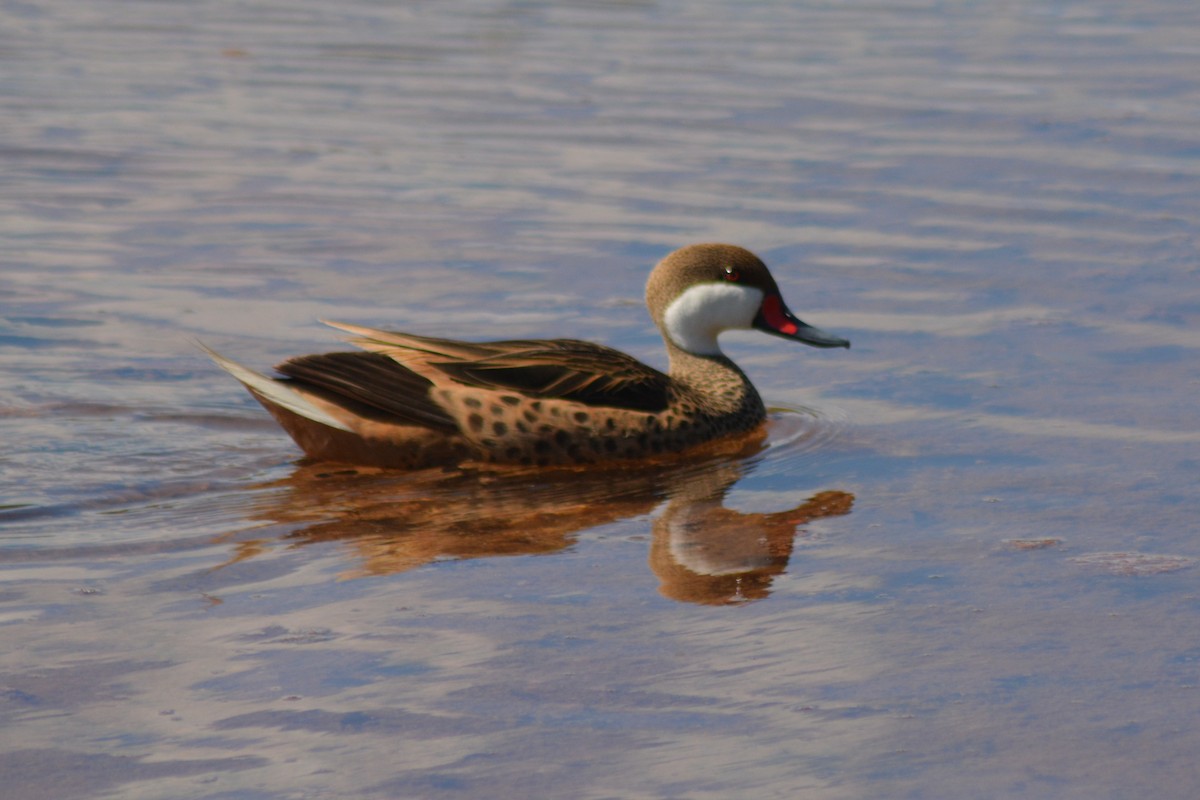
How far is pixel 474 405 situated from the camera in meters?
7.09

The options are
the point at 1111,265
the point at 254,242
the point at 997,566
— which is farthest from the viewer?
the point at 254,242

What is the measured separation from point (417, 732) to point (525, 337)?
433 centimetres

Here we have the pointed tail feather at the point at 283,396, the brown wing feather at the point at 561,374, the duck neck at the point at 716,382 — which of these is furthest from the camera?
the duck neck at the point at 716,382

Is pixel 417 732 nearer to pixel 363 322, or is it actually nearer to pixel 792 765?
pixel 792 765

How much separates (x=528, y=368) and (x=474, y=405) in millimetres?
259

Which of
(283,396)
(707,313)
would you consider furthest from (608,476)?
(283,396)

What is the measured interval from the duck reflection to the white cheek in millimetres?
649

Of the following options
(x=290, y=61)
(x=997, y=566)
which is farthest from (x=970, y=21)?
(x=997, y=566)

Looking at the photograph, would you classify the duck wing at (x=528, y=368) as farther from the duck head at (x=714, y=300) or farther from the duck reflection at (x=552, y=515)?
the duck head at (x=714, y=300)

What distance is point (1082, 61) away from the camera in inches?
623

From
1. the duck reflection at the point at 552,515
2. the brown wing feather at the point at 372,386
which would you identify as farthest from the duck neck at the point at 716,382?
the brown wing feather at the point at 372,386

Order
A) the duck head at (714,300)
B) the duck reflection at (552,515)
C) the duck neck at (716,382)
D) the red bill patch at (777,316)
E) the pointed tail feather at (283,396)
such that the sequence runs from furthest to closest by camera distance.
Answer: the red bill patch at (777,316)
the duck head at (714,300)
the duck neck at (716,382)
the pointed tail feather at (283,396)
the duck reflection at (552,515)

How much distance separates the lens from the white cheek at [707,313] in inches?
310

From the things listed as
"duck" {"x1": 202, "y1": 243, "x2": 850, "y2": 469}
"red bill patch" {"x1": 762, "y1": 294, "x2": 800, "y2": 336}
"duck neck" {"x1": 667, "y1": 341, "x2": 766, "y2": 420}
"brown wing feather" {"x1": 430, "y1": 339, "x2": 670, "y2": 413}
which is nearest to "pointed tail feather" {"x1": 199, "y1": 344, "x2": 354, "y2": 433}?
"duck" {"x1": 202, "y1": 243, "x2": 850, "y2": 469}
